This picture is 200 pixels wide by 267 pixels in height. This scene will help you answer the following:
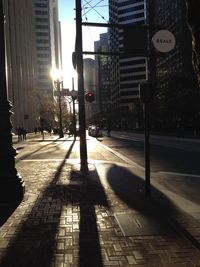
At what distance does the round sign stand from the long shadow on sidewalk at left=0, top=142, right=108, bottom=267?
10.7 ft

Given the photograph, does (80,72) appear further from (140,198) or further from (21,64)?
(21,64)

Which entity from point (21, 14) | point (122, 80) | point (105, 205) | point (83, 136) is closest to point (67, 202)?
point (105, 205)

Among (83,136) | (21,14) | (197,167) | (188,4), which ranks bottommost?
(197,167)

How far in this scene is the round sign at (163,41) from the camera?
9.27m

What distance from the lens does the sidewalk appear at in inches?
208

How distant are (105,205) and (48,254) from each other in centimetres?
304

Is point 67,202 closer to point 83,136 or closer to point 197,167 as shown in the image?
point 83,136

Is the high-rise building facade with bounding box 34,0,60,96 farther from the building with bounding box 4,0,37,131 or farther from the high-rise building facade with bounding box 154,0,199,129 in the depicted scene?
the high-rise building facade with bounding box 154,0,199,129

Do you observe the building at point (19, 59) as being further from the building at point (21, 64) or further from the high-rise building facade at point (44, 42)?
the high-rise building facade at point (44, 42)

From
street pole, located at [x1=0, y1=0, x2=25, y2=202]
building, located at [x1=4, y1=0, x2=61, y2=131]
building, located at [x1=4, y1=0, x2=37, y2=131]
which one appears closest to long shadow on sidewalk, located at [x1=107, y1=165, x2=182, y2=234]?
street pole, located at [x1=0, y1=0, x2=25, y2=202]

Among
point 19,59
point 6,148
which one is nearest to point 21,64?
point 19,59

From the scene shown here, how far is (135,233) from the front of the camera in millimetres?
6383

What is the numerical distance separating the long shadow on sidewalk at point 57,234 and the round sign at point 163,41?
10.7 ft

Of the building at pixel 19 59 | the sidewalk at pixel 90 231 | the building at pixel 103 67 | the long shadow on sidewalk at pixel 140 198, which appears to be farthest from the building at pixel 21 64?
the sidewalk at pixel 90 231
